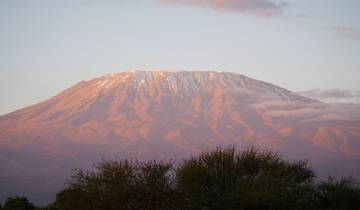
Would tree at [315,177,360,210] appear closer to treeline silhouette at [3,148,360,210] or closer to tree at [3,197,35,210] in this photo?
treeline silhouette at [3,148,360,210]

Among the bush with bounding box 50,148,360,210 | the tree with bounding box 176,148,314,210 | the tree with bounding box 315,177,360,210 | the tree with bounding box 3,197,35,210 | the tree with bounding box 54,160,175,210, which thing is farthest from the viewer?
the tree with bounding box 3,197,35,210

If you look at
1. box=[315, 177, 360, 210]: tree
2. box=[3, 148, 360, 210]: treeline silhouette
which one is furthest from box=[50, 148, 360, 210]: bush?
box=[315, 177, 360, 210]: tree

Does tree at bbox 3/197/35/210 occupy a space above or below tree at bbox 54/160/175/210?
below

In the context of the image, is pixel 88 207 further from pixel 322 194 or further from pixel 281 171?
pixel 322 194

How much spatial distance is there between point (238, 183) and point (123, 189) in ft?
19.7

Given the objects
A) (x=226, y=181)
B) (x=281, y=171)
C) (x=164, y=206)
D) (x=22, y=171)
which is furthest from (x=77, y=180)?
(x=22, y=171)

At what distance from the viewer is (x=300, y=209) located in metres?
32.5

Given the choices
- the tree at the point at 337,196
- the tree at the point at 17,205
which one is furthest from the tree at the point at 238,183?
the tree at the point at 17,205

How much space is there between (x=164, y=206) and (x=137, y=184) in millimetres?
1759

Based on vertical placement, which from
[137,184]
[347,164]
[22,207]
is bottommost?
[347,164]

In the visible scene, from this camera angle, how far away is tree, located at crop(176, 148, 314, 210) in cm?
3119

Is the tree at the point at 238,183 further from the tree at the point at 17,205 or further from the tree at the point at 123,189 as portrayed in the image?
the tree at the point at 17,205

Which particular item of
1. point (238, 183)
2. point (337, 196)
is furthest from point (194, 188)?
point (337, 196)

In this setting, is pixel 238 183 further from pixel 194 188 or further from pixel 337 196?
pixel 337 196
